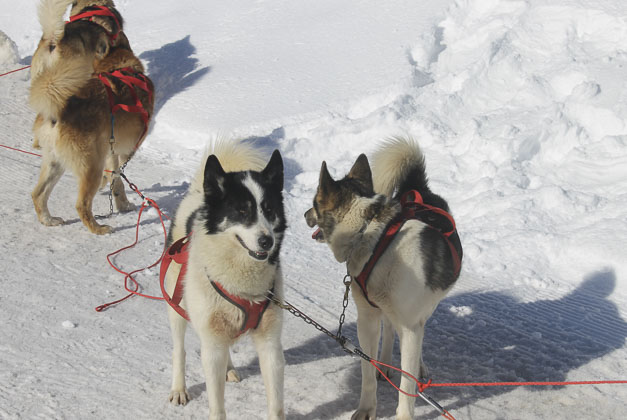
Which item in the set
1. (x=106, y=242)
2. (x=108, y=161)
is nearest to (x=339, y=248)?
(x=106, y=242)

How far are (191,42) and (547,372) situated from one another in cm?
808

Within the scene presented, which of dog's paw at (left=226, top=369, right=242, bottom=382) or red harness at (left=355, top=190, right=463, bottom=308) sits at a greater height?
red harness at (left=355, top=190, right=463, bottom=308)

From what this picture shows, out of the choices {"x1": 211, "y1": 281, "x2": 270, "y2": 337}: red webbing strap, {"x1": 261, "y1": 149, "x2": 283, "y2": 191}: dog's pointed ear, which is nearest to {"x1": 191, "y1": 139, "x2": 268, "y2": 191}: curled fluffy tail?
{"x1": 261, "y1": 149, "x2": 283, "y2": 191}: dog's pointed ear

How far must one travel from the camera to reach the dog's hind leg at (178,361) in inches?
129

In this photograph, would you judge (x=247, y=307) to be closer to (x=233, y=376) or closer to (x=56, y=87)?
(x=233, y=376)

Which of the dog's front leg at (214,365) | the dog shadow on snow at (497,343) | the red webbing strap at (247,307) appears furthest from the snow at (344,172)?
the red webbing strap at (247,307)

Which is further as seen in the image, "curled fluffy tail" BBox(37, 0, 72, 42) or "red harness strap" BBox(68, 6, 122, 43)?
"red harness strap" BBox(68, 6, 122, 43)

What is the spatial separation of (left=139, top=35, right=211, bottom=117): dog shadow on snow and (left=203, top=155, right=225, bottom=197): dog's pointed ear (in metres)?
5.83

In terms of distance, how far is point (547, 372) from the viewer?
379 cm

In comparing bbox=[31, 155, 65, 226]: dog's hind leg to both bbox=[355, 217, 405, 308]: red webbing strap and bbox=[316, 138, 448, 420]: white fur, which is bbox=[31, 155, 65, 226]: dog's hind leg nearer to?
bbox=[316, 138, 448, 420]: white fur

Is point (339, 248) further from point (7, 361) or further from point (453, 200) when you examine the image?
point (453, 200)

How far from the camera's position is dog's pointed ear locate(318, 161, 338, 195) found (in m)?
3.08

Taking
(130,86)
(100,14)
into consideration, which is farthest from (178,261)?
(100,14)

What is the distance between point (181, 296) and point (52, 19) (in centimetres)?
369
